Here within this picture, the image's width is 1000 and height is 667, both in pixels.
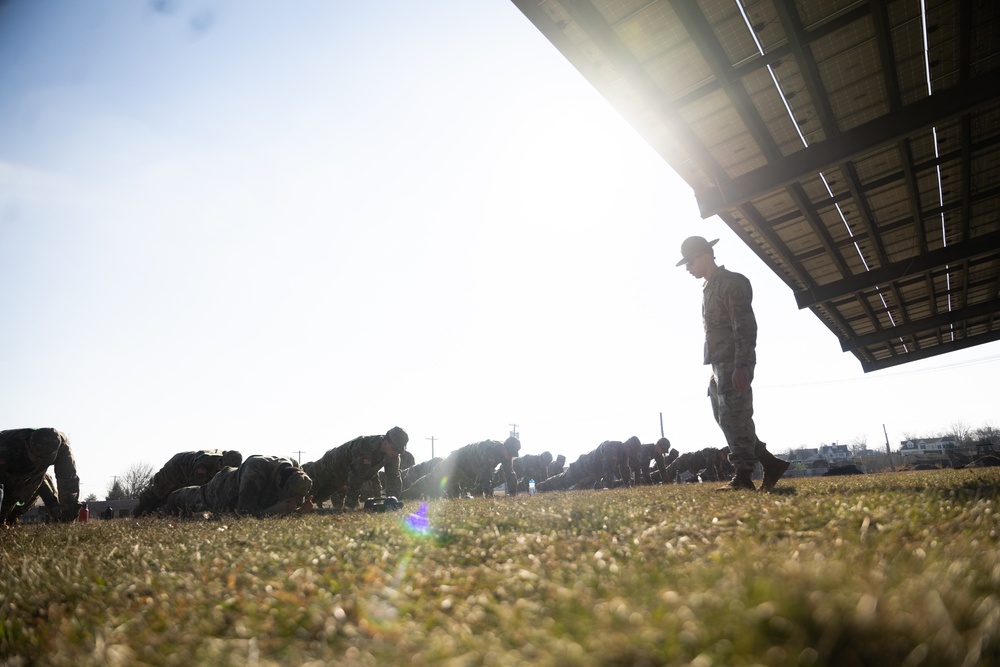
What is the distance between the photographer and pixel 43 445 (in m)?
9.16

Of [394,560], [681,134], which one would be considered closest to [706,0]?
[681,134]

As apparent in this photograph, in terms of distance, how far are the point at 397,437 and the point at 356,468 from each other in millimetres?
1215

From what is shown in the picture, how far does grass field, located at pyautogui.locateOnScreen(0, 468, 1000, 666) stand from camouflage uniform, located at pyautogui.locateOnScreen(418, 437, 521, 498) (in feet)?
35.8

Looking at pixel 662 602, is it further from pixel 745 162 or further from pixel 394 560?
pixel 745 162

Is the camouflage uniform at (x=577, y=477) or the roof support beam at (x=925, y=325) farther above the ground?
the roof support beam at (x=925, y=325)

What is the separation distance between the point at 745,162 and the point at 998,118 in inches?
139

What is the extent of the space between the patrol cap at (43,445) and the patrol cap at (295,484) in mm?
4321

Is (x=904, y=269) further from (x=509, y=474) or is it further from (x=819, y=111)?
(x=509, y=474)

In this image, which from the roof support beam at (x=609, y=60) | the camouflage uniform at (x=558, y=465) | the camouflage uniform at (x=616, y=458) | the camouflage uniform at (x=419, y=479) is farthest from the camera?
the camouflage uniform at (x=558, y=465)

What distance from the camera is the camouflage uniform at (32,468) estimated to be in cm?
912

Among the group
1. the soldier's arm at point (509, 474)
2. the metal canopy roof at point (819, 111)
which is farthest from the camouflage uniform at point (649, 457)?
the metal canopy roof at point (819, 111)

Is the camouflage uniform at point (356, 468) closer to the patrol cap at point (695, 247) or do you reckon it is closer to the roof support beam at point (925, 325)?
the patrol cap at point (695, 247)

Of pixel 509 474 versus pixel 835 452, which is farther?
pixel 835 452

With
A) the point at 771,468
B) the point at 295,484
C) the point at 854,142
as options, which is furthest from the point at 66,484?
the point at 854,142
